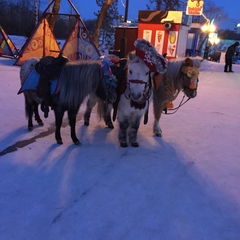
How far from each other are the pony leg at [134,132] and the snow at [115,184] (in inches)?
4.5

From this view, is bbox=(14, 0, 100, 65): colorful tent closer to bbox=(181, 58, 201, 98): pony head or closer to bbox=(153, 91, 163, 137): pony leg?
bbox=(153, 91, 163, 137): pony leg

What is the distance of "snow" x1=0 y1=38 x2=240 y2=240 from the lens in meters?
1.93

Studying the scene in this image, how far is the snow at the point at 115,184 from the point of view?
193 cm

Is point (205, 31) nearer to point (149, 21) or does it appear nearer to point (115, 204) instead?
point (149, 21)

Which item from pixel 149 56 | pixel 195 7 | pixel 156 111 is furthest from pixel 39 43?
pixel 195 7

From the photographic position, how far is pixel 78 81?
2.97 meters

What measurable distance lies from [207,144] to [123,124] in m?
1.35

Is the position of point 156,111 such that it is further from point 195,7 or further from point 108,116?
point 195,7

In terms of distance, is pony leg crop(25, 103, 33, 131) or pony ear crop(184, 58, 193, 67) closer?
pony ear crop(184, 58, 193, 67)

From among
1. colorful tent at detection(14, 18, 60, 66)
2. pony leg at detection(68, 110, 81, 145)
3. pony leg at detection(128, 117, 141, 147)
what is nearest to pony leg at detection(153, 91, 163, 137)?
pony leg at detection(128, 117, 141, 147)

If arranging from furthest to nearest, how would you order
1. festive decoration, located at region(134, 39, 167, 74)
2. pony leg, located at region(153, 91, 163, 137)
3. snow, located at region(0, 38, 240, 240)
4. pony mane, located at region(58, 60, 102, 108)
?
1. pony leg, located at region(153, 91, 163, 137)
2. pony mane, located at region(58, 60, 102, 108)
3. festive decoration, located at region(134, 39, 167, 74)
4. snow, located at region(0, 38, 240, 240)

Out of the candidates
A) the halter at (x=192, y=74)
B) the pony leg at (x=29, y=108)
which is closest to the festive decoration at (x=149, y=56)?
the halter at (x=192, y=74)

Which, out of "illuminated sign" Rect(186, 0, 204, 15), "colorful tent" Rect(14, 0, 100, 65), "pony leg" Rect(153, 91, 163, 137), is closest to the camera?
"pony leg" Rect(153, 91, 163, 137)

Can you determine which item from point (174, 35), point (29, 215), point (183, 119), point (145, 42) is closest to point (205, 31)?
point (174, 35)
